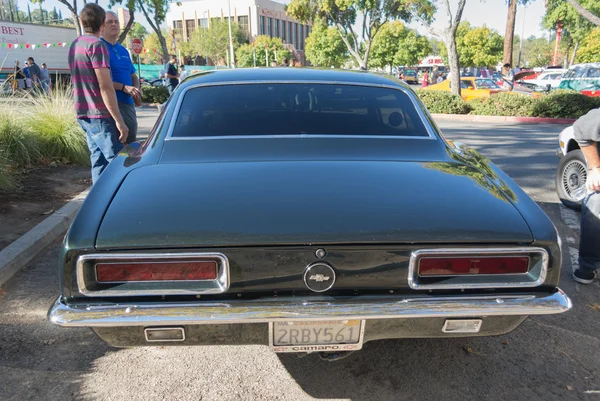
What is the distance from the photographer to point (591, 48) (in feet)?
145

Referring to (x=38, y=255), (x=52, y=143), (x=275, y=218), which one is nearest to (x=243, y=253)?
(x=275, y=218)

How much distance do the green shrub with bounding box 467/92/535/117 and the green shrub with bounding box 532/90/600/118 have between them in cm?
24

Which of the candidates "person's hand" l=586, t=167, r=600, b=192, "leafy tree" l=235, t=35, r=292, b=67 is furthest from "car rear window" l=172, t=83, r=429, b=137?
"leafy tree" l=235, t=35, r=292, b=67

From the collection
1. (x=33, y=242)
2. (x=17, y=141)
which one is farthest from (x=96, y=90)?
(x=17, y=141)

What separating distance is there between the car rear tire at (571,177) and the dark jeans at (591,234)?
2.05 metres

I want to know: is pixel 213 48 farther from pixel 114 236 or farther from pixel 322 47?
pixel 114 236

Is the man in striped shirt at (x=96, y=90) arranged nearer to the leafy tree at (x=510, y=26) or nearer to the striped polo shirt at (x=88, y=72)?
the striped polo shirt at (x=88, y=72)

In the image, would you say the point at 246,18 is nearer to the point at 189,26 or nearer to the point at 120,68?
the point at 189,26

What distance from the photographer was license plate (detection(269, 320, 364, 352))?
2.03 m

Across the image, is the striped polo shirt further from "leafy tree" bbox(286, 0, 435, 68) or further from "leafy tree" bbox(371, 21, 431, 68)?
"leafy tree" bbox(371, 21, 431, 68)

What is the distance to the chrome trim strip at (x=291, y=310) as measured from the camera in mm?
1911

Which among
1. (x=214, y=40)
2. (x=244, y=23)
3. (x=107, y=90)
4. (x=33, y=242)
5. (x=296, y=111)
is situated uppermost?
(x=244, y=23)

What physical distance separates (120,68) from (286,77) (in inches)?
93.6

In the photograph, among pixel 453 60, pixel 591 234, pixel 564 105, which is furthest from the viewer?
pixel 453 60
